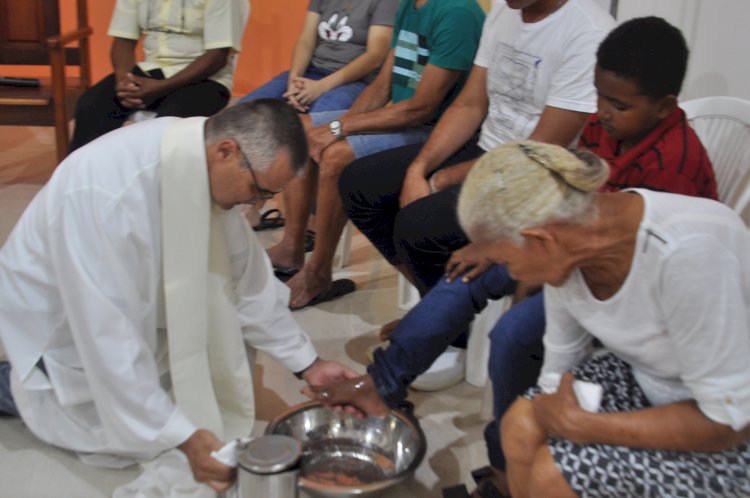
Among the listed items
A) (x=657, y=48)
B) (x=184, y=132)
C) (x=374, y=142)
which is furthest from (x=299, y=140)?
(x=374, y=142)

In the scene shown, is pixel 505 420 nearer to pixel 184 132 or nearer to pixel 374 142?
pixel 184 132

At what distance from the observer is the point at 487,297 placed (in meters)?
1.91

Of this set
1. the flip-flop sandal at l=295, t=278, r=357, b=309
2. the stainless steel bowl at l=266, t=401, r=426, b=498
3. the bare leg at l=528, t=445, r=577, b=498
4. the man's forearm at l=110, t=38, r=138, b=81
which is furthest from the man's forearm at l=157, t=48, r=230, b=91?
the bare leg at l=528, t=445, r=577, b=498

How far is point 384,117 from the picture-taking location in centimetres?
257

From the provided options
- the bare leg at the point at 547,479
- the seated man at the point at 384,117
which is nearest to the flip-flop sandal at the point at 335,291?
the seated man at the point at 384,117

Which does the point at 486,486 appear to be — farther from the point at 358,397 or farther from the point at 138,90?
the point at 138,90

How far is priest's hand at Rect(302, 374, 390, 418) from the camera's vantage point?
180cm

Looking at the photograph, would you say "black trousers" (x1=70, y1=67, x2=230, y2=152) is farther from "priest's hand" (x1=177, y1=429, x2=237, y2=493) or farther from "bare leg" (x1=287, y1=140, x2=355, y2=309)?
"priest's hand" (x1=177, y1=429, x2=237, y2=493)

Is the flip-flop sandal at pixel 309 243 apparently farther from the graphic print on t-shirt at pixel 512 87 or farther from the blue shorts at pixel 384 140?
the graphic print on t-shirt at pixel 512 87

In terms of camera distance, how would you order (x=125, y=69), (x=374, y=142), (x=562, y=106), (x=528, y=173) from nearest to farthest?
(x=528, y=173) < (x=562, y=106) < (x=374, y=142) < (x=125, y=69)

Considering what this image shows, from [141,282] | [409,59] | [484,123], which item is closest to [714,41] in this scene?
[484,123]

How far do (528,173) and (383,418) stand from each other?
0.85 m

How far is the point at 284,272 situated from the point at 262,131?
1324 mm

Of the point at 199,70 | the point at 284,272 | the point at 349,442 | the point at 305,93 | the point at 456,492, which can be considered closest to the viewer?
the point at 456,492
